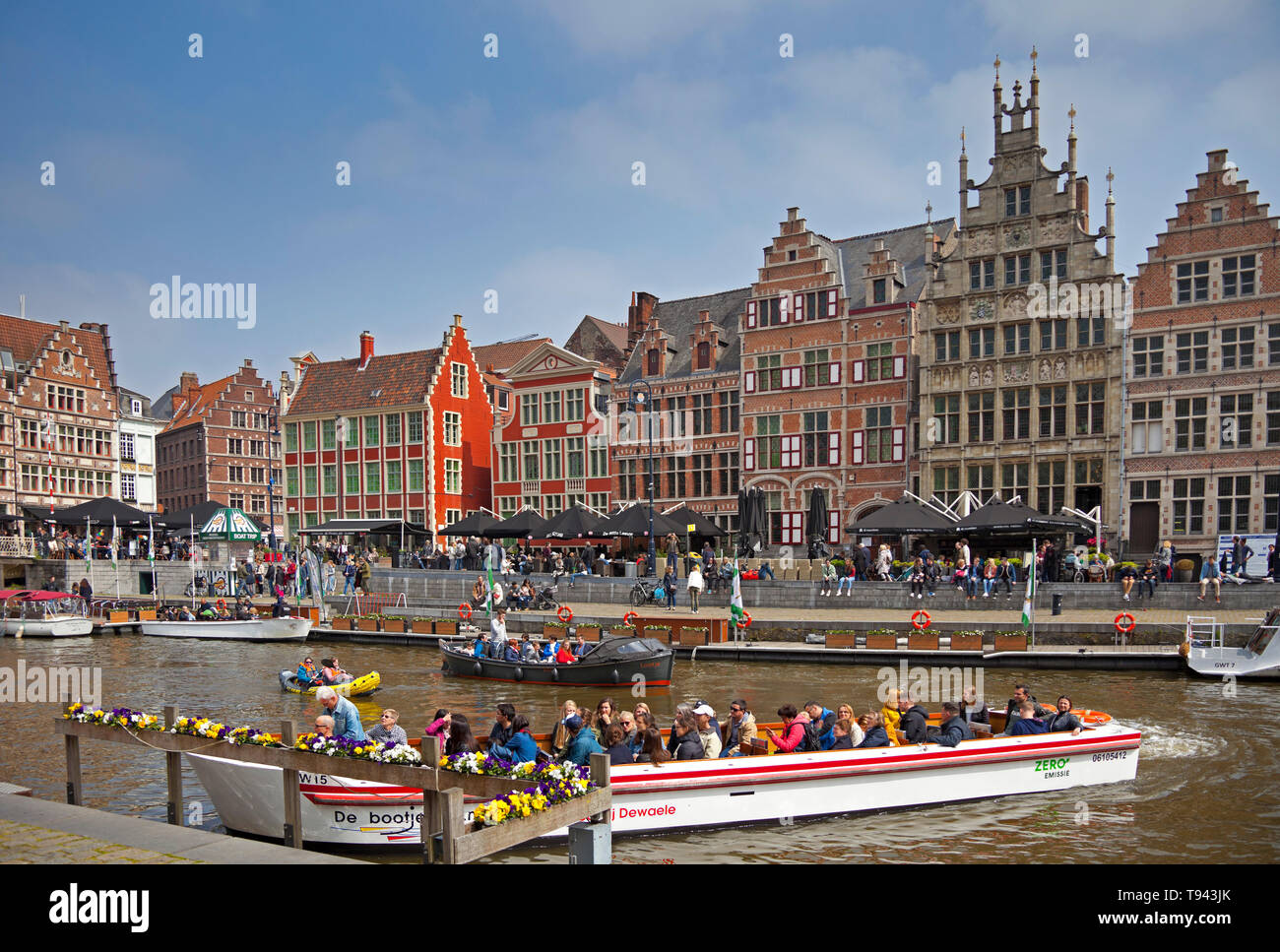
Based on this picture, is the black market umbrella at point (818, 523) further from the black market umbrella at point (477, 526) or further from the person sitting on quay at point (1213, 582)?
the person sitting on quay at point (1213, 582)

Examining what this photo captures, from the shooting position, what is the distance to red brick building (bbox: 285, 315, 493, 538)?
57.4 m

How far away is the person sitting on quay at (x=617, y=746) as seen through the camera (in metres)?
12.6

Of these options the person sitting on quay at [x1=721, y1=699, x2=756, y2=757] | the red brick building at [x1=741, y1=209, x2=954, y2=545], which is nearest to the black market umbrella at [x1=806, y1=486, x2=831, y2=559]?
the red brick building at [x1=741, y1=209, x2=954, y2=545]

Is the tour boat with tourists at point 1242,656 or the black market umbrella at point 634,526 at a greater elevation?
the black market umbrella at point 634,526

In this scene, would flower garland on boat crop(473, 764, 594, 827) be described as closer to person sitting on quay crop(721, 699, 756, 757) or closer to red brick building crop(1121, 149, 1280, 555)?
person sitting on quay crop(721, 699, 756, 757)

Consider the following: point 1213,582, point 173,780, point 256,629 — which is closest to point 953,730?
point 173,780

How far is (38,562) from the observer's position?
52062mm

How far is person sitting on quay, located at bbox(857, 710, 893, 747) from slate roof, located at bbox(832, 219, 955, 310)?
32614 mm

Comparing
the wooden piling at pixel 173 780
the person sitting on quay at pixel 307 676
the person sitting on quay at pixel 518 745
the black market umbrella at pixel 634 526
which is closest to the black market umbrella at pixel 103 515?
the black market umbrella at pixel 634 526

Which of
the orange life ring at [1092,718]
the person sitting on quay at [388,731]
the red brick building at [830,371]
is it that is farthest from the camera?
the red brick building at [830,371]

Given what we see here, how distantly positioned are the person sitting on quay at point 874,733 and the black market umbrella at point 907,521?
18839mm

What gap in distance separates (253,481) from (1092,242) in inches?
2343
